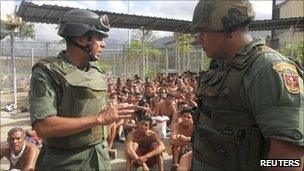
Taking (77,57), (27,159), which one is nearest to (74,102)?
(77,57)

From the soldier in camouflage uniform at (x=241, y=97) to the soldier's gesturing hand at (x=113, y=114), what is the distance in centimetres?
52

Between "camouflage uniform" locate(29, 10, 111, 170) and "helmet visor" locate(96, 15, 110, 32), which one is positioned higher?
"helmet visor" locate(96, 15, 110, 32)

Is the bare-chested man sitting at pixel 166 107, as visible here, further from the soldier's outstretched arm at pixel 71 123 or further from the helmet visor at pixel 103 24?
the soldier's outstretched arm at pixel 71 123

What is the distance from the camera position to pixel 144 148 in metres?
6.57

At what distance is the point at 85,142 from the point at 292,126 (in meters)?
1.34

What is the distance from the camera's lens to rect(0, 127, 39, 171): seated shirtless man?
16.3 feet

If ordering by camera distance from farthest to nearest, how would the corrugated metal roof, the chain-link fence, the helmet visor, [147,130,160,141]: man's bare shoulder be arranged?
the chain-link fence, the corrugated metal roof, [147,130,160,141]: man's bare shoulder, the helmet visor

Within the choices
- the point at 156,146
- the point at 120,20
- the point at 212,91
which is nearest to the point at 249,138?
the point at 212,91

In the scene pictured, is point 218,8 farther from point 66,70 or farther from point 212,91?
point 66,70

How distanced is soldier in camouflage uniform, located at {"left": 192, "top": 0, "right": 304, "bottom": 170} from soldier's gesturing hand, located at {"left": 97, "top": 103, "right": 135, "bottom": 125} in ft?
1.71

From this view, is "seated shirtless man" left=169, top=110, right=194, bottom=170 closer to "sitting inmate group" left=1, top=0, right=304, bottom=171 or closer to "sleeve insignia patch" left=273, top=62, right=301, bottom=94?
"sitting inmate group" left=1, top=0, right=304, bottom=171

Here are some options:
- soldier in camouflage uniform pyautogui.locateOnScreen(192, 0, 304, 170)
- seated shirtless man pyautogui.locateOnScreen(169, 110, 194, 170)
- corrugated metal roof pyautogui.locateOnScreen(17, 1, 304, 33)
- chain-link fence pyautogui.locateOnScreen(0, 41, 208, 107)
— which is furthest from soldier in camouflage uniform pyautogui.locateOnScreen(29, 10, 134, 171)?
chain-link fence pyautogui.locateOnScreen(0, 41, 208, 107)

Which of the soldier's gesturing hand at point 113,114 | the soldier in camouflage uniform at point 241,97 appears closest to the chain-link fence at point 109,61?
the soldier's gesturing hand at point 113,114

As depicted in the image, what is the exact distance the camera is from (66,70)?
7.77ft
